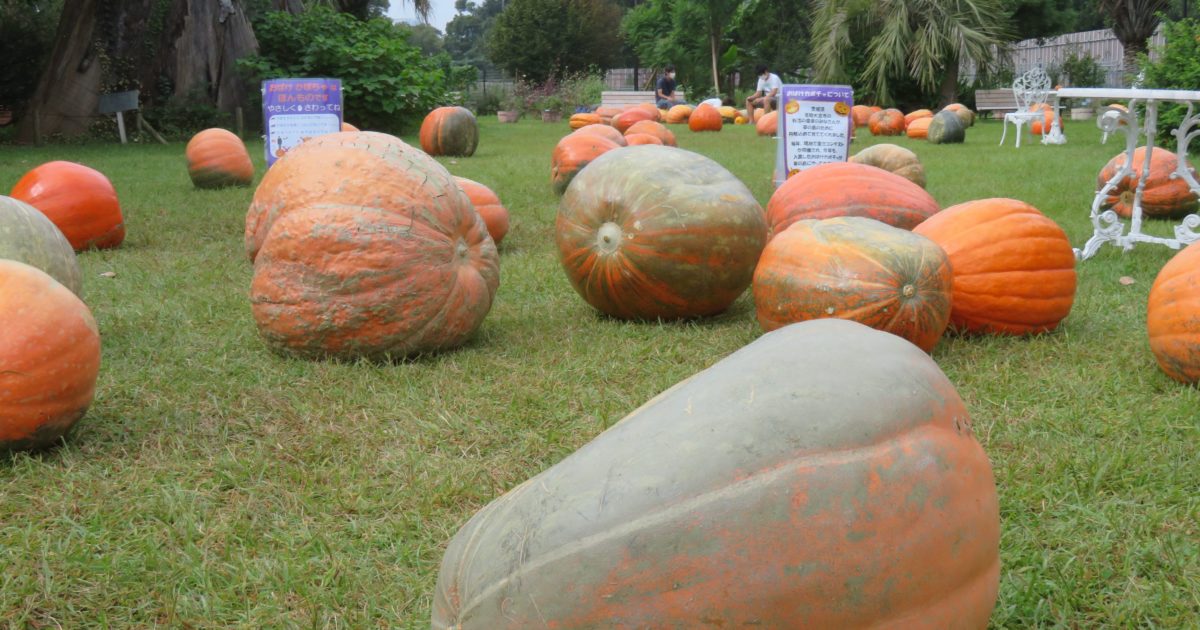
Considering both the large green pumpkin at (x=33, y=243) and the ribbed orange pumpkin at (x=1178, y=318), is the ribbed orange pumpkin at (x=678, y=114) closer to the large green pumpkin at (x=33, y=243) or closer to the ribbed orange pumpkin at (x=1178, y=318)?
the large green pumpkin at (x=33, y=243)

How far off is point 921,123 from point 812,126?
450 inches

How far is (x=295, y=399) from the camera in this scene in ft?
12.2

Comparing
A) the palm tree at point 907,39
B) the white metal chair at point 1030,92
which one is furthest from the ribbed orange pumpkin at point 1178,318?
the palm tree at point 907,39

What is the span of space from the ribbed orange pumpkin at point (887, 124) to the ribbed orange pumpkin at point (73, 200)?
16965mm

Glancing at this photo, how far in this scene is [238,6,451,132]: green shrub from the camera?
1789 cm

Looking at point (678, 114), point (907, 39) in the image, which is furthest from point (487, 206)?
point (907, 39)

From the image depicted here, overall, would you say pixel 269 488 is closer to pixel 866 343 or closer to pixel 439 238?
pixel 439 238

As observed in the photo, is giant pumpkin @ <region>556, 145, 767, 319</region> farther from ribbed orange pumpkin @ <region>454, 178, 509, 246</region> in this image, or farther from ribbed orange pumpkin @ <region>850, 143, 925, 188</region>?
ribbed orange pumpkin @ <region>850, 143, 925, 188</region>

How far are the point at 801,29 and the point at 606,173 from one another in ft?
131

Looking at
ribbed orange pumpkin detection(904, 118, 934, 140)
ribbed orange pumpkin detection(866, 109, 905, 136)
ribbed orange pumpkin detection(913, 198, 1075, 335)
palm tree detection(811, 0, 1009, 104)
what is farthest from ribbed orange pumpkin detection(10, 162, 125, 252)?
palm tree detection(811, 0, 1009, 104)

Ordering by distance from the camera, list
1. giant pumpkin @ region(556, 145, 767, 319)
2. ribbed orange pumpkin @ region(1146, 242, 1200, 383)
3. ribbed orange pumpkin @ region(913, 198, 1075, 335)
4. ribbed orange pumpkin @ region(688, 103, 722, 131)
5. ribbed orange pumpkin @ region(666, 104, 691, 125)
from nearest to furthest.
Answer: ribbed orange pumpkin @ region(1146, 242, 1200, 383)
ribbed orange pumpkin @ region(913, 198, 1075, 335)
giant pumpkin @ region(556, 145, 767, 319)
ribbed orange pumpkin @ region(688, 103, 722, 131)
ribbed orange pumpkin @ region(666, 104, 691, 125)

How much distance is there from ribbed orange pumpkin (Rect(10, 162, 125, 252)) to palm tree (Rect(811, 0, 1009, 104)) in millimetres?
20907

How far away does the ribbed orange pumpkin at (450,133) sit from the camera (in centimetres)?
1477

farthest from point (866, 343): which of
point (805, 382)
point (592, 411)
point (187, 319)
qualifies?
point (187, 319)
